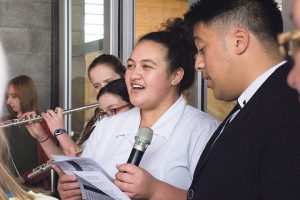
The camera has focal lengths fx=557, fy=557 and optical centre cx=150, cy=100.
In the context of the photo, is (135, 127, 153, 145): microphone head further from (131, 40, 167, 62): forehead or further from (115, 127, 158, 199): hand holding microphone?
(131, 40, 167, 62): forehead

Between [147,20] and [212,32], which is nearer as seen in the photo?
[212,32]

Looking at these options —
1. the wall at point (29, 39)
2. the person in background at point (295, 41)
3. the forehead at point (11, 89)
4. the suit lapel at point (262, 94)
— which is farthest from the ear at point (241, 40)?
the wall at point (29, 39)

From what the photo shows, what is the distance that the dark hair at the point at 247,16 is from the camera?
4.20 ft

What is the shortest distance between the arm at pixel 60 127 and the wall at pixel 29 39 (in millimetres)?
1990

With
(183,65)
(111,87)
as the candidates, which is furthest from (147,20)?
(183,65)

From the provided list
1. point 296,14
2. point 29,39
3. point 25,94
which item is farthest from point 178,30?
point 29,39

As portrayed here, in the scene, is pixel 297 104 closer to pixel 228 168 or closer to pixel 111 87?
pixel 228 168

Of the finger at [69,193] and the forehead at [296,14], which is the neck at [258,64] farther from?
the finger at [69,193]

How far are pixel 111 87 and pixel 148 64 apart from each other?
0.56 metres

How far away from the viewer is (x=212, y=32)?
1.34 metres

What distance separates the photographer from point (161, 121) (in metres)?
1.68

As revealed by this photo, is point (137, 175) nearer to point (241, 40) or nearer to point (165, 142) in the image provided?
point (165, 142)

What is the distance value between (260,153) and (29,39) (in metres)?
3.81

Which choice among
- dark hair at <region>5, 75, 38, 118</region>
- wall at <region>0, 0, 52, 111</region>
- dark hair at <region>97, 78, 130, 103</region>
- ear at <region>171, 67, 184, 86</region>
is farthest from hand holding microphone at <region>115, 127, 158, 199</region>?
wall at <region>0, 0, 52, 111</region>
